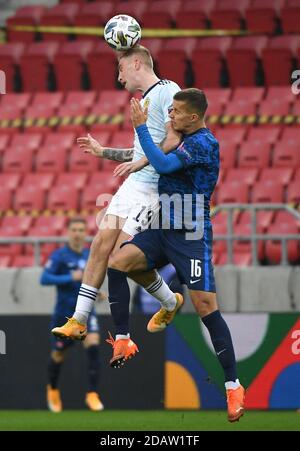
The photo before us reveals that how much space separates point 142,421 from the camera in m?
13.2

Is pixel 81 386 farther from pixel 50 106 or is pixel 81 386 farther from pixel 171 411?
pixel 50 106

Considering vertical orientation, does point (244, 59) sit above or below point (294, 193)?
above

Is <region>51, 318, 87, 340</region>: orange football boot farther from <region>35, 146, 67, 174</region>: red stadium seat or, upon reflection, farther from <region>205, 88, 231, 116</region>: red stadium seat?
<region>35, 146, 67, 174</region>: red stadium seat

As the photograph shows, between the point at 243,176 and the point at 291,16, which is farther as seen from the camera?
the point at 291,16

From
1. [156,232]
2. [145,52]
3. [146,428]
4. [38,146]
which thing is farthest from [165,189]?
[38,146]

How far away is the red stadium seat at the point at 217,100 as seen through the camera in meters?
19.6

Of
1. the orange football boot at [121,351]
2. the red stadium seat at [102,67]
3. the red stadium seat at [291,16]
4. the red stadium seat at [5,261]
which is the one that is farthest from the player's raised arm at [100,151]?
the red stadium seat at [291,16]

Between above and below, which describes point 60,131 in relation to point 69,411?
above

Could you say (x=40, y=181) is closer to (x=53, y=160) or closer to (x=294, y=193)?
(x=53, y=160)

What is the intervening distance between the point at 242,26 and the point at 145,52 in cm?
1106

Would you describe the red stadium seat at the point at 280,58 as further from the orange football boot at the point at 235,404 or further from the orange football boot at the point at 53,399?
the orange football boot at the point at 235,404

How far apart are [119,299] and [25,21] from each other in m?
13.1

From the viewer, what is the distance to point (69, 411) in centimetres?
1538

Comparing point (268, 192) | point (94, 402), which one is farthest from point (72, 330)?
point (268, 192)
